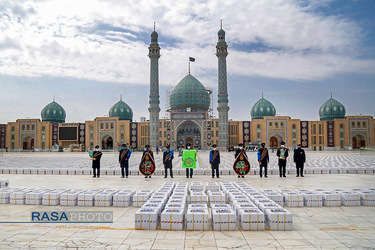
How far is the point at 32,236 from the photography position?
5.27 metres

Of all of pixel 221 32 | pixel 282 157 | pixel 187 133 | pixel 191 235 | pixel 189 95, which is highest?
pixel 221 32

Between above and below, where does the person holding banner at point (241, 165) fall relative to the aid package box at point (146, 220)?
above

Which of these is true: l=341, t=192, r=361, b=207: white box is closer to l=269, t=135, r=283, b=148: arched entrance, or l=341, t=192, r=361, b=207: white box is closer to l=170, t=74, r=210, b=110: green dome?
l=170, t=74, r=210, b=110: green dome

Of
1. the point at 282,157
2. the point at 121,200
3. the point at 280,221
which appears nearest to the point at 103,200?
the point at 121,200

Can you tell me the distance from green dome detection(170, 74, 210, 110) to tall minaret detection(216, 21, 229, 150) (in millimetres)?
5332

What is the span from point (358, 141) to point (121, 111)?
155 feet

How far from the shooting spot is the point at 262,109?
6147 cm

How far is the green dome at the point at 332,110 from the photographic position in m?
59.7

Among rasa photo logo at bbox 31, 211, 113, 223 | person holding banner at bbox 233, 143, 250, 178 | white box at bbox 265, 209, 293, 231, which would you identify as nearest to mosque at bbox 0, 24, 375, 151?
person holding banner at bbox 233, 143, 250, 178

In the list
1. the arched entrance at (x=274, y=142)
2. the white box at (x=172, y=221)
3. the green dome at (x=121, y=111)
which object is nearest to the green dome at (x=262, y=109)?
the arched entrance at (x=274, y=142)

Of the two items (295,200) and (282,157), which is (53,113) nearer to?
(282,157)

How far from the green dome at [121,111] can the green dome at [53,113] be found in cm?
1054

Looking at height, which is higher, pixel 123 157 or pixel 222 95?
pixel 222 95

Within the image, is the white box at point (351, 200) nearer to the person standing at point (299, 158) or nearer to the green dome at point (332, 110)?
the person standing at point (299, 158)
